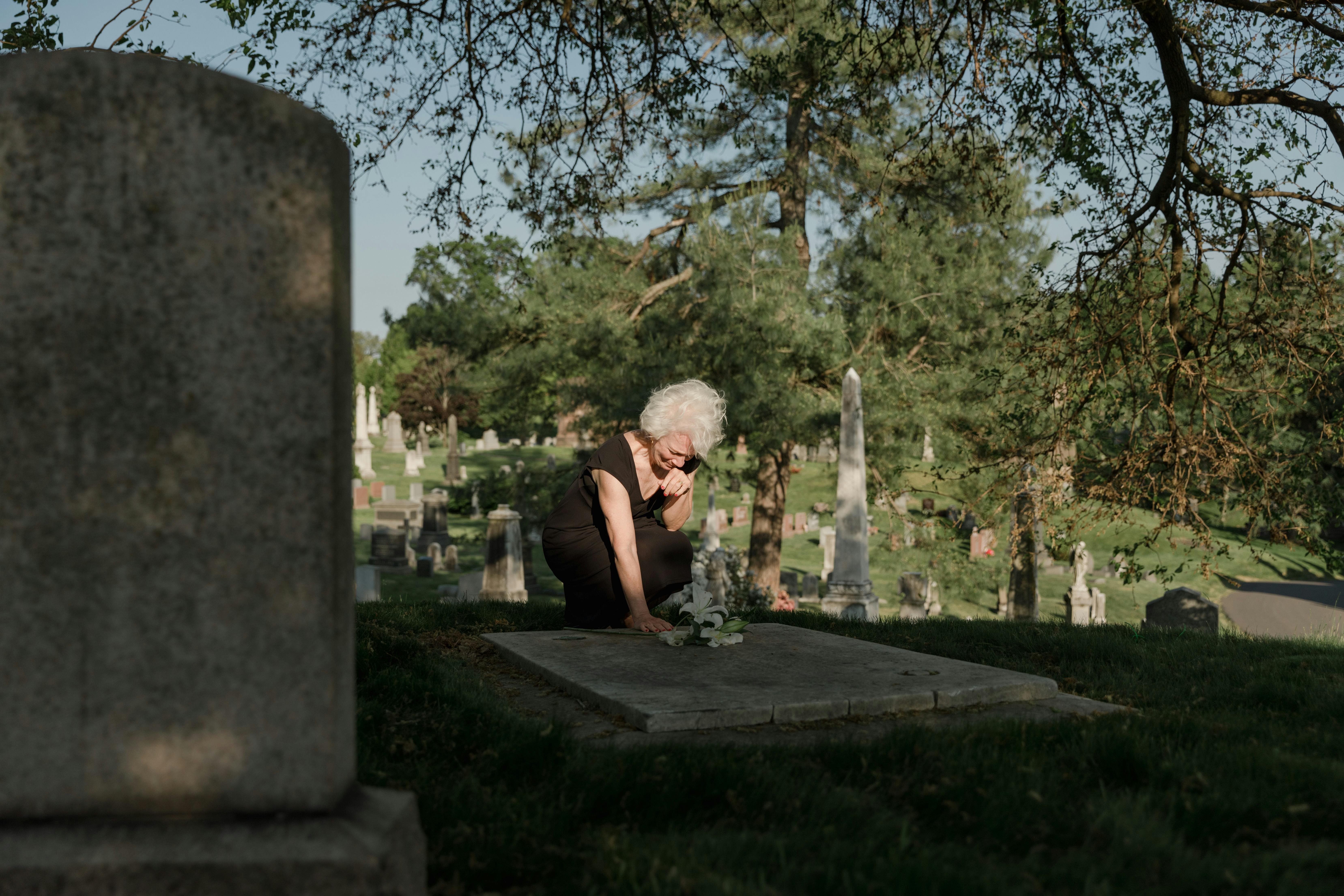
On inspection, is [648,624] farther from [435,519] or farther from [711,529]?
[711,529]

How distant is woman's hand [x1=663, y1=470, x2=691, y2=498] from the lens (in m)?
5.00

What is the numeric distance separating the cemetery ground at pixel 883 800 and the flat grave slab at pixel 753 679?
0.23 metres

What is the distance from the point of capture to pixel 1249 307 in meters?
6.96

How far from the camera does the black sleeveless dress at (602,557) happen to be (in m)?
5.14

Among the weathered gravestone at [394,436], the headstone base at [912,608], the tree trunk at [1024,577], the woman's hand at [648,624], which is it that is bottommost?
the headstone base at [912,608]

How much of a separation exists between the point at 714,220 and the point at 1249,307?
299 inches

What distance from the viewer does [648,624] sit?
15.4ft

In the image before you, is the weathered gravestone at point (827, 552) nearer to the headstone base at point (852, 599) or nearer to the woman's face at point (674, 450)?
the headstone base at point (852, 599)

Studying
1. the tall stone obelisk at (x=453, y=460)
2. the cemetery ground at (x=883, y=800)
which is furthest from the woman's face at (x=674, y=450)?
the tall stone obelisk at (x=453, y=460)

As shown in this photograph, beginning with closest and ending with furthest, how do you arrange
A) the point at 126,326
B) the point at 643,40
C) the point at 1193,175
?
the point at 126,326 < the point at 1193,175 < the point at 643,40

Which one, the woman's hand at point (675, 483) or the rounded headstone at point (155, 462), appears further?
the woman's hand at point (675, 483)

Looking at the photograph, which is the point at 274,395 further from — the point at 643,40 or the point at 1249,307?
the point at 1249,307

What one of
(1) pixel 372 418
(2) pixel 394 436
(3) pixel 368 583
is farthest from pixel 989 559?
(1) pixel 372 418

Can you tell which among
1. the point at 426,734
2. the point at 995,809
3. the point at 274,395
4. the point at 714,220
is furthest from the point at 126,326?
the point at 714,220
